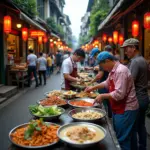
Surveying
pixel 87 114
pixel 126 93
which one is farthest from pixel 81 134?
pixel 126 93

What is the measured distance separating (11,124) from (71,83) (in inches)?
103

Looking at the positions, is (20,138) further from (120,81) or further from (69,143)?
(120,81)

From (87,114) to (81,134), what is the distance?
3.04ft

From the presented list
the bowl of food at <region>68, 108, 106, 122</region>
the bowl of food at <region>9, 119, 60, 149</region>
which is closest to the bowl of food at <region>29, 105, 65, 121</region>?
the bowl of food at <region>68, 108, 106, 122</region>

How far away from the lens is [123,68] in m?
3.75

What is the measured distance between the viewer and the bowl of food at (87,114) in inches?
144

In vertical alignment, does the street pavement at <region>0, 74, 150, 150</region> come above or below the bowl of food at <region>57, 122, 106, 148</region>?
below

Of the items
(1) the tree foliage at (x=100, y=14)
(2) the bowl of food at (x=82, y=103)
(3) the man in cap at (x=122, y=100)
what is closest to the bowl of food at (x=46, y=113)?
(2) the bowl of food at (x=82, y=103)

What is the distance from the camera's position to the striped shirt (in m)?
3.67

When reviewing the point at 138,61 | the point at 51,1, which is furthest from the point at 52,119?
the point at 51,1

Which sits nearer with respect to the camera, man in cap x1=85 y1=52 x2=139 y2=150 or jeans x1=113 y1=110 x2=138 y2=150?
man in cap x1=85 y1=52 x2=139 y2=150

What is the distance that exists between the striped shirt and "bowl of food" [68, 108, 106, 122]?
0.42 m

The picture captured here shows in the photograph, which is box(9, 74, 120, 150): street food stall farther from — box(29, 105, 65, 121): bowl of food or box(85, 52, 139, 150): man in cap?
box(85, 52, 139, 150): man in cap

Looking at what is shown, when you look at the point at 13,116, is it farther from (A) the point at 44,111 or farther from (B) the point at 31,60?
(B) the point at 31,60
